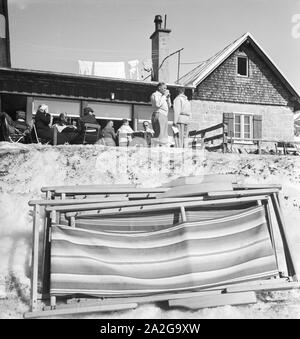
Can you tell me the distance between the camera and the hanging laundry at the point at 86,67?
1566cm

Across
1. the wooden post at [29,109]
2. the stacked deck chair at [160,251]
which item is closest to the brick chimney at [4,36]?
the wooden post at [29,109]

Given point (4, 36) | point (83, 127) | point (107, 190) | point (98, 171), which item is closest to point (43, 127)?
point (83, 127)

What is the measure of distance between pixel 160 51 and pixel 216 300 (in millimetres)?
13687

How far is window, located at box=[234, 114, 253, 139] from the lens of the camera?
17.5 meters

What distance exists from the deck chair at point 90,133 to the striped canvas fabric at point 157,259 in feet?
17.9

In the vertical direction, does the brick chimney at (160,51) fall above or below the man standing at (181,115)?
above

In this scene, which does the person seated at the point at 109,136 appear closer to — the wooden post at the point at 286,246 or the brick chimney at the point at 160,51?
the wooden post at the point at 286,246

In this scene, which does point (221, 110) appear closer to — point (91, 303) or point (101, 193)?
point (101, 193)

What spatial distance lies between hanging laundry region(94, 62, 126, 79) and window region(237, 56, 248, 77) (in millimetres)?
5149

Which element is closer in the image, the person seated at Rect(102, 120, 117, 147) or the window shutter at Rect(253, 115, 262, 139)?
the person seated at Rect(102, 120, 117, 147)

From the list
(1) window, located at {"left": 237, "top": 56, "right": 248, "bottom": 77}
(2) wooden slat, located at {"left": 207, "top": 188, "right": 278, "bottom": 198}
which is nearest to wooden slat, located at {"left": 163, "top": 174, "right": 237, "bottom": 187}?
(2) wooden slat, located at {"left": 207, "top": 188, "right": 278, "bottom": 198}

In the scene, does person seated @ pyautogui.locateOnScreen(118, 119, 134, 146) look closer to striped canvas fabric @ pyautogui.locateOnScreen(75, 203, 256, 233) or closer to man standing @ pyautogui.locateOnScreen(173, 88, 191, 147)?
man standing @ pyautogui.locateOnScreen(173, 88, 191, 147)

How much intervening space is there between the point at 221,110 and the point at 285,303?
12.8 meters
